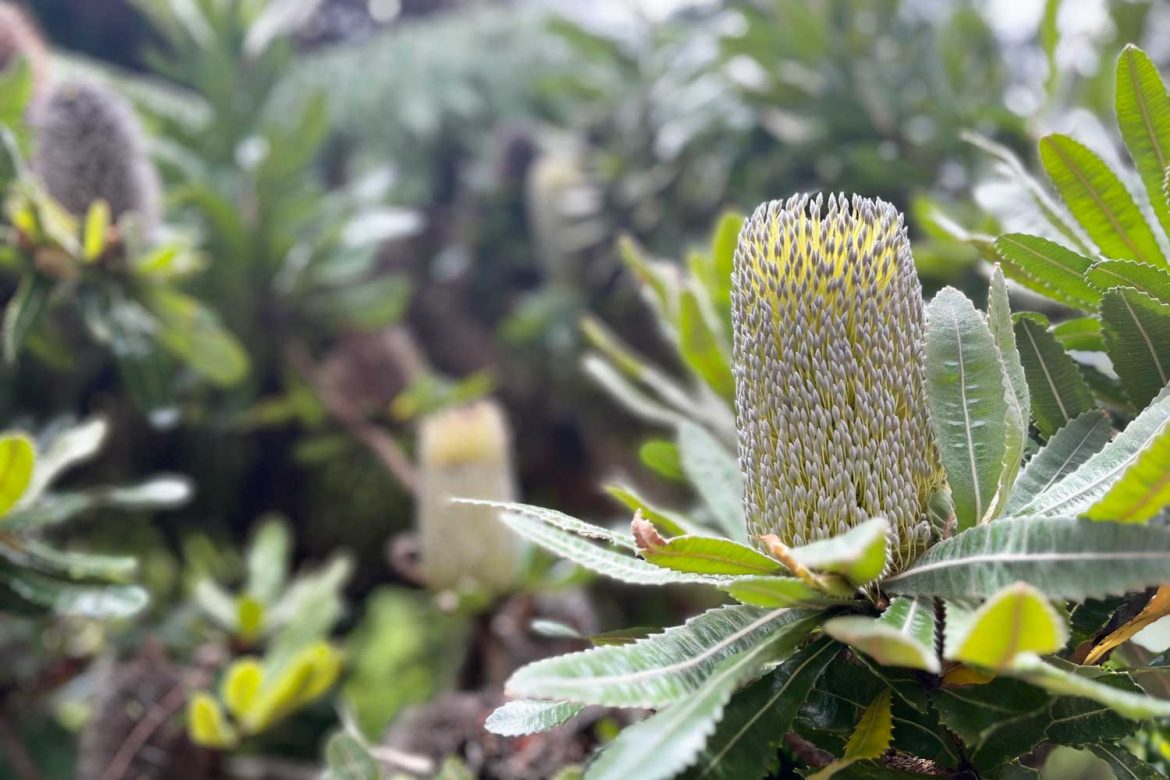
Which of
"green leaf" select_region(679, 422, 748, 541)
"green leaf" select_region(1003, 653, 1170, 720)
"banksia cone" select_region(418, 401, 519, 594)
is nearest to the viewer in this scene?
"green leaf" select_region(1003, 653, 1170, 720)

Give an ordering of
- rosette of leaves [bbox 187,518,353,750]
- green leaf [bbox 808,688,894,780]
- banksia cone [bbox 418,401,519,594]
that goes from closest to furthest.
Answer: green leaf [bbox 808,688,894,780] < rosette of leaves [bbox 187,518,353,750] < banksia cone [bbox 418,401,519,594]

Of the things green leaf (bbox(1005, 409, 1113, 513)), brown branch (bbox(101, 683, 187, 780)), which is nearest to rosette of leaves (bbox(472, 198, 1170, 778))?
green leaf (bbox(1005, 409, 1113, 513))

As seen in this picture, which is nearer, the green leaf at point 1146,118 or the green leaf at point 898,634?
the green leaf at point 898,634

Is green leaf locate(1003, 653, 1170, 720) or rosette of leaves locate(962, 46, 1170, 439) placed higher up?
rosette of leaves locate(962, 46, 1170, 439)

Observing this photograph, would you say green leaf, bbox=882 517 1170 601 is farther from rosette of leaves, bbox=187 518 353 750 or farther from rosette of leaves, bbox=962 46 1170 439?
rosette of leaves, bbox=187 518 353 750

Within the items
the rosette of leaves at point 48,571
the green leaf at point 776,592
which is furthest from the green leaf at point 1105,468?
the rosette of leaves at point 48,571

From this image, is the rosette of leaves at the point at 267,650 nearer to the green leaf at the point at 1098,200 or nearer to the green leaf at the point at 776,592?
the green leaf at the point at 776,592

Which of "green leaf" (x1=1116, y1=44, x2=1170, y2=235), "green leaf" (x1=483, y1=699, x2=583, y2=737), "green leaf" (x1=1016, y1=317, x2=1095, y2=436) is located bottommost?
"green leaf" (x1=483, y1=699, x2=583, y2=737)
